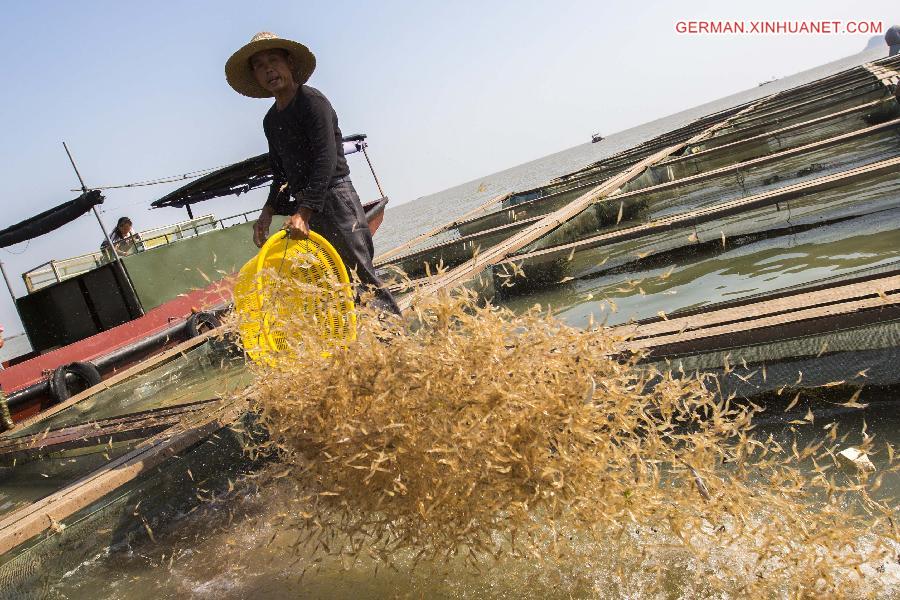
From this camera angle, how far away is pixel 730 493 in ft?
6.01

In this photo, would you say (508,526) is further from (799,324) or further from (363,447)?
(799,324)

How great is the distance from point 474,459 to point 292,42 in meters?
2.67

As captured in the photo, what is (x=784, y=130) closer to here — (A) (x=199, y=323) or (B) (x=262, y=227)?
(B) (x=262, y=227)

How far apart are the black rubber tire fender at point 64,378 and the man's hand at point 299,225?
555 centimetres

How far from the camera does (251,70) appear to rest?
3711mm

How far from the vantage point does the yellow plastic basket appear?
9.57ft

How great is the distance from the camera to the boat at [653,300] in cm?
248

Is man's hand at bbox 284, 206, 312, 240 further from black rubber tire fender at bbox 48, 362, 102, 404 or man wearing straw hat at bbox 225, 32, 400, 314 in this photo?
black rubber tire fender at bbox 48, 362, 102, 404

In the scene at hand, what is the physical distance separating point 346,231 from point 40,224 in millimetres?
9252

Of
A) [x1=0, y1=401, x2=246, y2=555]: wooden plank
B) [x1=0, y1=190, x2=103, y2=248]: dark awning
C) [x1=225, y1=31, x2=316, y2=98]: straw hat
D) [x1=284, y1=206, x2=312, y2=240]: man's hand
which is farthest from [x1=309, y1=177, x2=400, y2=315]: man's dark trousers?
[x1=0, y1=190, x2=103, y2=248]: dark awning

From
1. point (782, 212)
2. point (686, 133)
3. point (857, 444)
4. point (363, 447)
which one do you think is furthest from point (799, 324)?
point (686, 133)

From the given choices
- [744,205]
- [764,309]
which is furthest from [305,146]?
[744,205]

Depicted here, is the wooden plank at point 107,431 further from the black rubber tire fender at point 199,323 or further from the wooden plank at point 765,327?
the black rubber tire fender at point 199,323

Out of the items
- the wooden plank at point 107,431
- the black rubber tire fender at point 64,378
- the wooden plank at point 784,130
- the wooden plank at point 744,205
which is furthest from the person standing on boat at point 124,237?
the wooden plank at point 784,130
